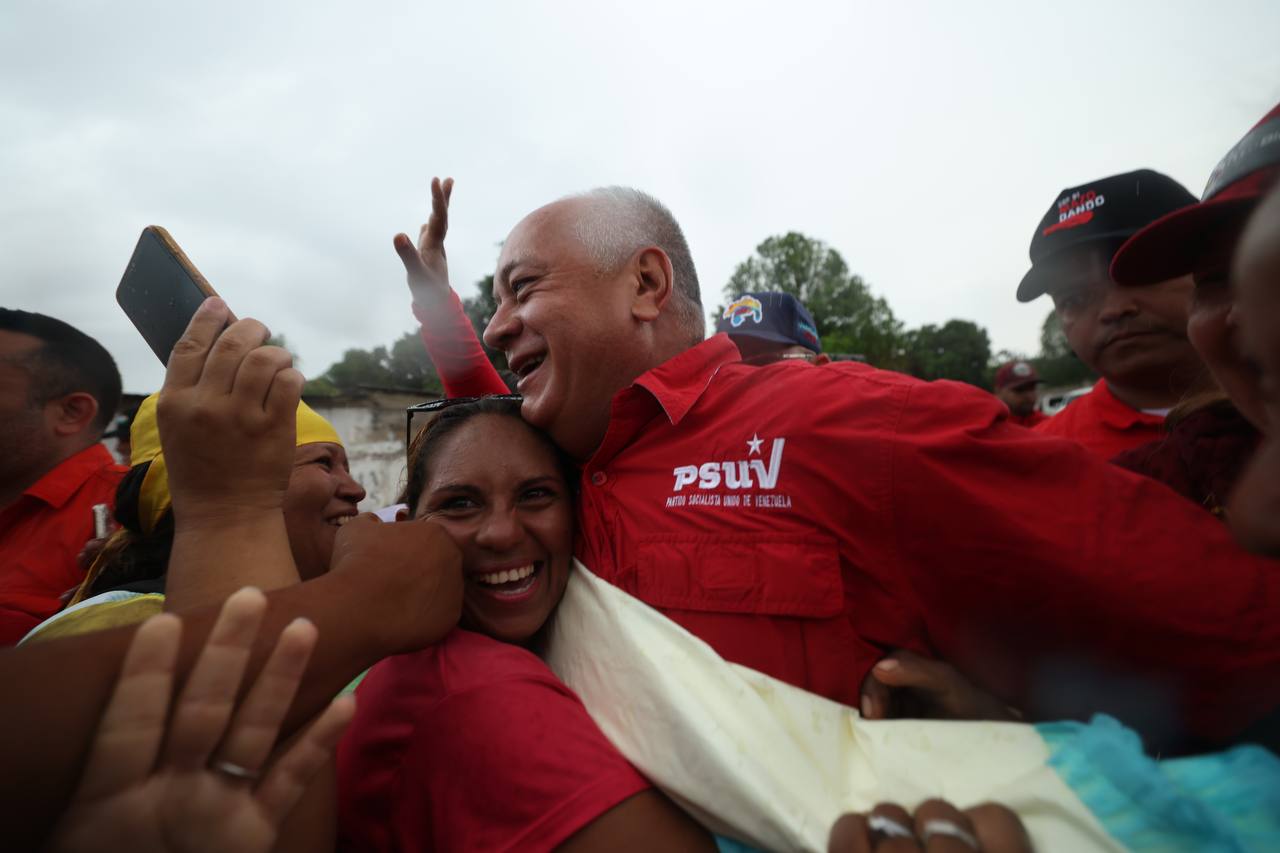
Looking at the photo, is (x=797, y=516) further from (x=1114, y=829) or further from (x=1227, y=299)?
(x=1227, y=299)

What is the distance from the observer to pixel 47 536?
2926 mm

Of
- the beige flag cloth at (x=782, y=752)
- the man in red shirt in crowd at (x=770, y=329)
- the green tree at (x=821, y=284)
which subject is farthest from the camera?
the green tree at (x=821, y=284)

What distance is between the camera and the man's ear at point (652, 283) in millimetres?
2143

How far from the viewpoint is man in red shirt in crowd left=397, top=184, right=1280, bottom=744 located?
1.17m

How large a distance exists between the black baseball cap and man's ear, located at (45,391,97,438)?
15.8 feet

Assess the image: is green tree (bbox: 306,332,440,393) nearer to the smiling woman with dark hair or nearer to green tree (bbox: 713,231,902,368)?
green tree (bbox: 713,231,902,368)

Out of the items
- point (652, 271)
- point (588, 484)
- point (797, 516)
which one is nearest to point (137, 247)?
point (588, 484)

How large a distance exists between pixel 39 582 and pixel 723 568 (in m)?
3.27

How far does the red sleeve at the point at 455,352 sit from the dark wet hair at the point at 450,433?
0.79 m

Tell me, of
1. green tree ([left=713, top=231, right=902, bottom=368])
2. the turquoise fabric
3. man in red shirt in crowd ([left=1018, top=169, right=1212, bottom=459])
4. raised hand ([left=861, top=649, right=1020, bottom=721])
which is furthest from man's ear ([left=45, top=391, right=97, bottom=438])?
green tree ([left=713, top=231, right=902, bottom=368])

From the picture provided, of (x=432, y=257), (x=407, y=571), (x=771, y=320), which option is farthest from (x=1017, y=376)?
(x=407, y=571)

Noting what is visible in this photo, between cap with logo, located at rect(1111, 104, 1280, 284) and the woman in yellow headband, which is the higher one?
cap with logo, located at rect(1111, 104, 1280, 284)

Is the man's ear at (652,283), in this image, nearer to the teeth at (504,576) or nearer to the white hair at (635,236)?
the white hair at (635,236)

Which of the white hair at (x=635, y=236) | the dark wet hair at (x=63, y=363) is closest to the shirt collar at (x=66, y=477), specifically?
the dark wet hair at (x=63, y=363)
